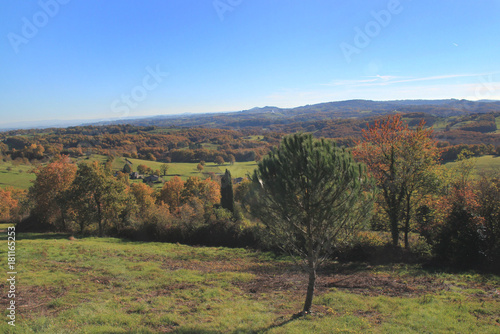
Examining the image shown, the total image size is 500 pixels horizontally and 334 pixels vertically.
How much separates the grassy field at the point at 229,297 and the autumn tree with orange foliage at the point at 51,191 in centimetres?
1233

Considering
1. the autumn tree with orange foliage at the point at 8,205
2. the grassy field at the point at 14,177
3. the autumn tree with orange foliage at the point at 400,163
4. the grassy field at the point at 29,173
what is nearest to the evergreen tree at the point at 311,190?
the autumn tree with orange foliage at the point at 400,163

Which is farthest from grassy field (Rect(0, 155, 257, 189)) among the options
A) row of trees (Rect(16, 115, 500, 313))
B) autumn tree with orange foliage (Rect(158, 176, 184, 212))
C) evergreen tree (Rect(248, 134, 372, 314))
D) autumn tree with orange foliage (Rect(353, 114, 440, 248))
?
evergreen tree (Rect(248, 134, 372, 314))

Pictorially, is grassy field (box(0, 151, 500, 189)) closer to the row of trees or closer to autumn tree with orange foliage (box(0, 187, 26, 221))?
autumn tree with orange foliage (box(0, 187, 26, 221))

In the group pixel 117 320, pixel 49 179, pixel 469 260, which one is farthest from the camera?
pixel 49 179

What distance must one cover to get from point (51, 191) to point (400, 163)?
120 ft

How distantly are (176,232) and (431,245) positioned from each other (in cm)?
2219

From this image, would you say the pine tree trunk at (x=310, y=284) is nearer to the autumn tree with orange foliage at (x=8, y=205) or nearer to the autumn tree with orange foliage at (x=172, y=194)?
the autumn tree with orange foliage at (x=172, y=194)

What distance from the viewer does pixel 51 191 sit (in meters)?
29.4

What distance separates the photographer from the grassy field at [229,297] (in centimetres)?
860

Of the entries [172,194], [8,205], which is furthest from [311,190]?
[8,205]

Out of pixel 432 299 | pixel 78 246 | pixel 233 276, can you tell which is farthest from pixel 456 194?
pixel 78 246

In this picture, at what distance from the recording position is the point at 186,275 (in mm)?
15211

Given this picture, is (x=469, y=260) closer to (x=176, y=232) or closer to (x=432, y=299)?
(x=432, y=299)

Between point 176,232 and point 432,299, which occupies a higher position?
point 432,299
